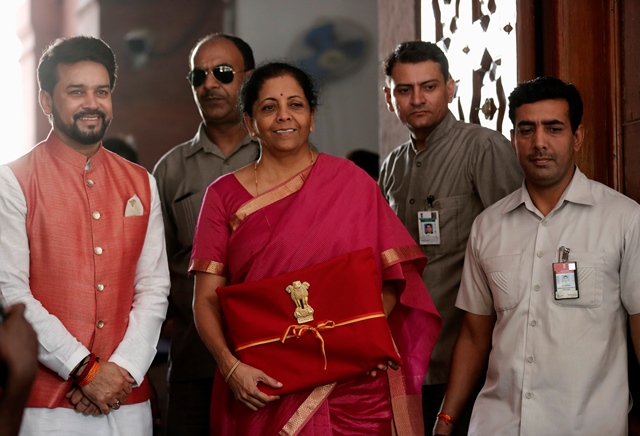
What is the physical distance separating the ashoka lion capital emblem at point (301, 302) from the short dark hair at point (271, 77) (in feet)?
2.20

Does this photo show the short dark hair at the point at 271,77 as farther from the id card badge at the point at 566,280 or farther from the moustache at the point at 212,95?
the id card badge at the point at 566,280

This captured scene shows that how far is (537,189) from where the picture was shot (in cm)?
281

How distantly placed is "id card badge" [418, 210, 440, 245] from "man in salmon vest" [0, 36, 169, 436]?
1.04 meters

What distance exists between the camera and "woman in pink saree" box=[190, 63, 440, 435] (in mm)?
2631

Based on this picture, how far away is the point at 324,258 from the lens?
8.83 feet

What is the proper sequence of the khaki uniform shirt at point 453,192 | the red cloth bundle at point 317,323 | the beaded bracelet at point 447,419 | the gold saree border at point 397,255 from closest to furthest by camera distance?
the red cloth bundle at point 317,323 < the gold saree border at point 397,255 < the beaded bracelet at point 447,419 < the khaki uniform shirt at point 453,192

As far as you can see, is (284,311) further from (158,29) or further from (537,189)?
(158,29)

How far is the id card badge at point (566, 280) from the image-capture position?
102 inches

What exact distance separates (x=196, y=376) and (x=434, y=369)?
0.98 meters

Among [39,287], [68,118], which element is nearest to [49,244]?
[39,287]

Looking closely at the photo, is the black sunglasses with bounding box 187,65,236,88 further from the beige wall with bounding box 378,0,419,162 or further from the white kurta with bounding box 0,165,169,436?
the beige wall with bounding box 378,0,419,162

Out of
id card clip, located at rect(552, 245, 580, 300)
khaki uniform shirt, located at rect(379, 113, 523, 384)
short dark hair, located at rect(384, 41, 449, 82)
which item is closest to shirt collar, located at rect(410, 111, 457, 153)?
khaki uniform shirt, located at rect(379, 113, 523, 384)

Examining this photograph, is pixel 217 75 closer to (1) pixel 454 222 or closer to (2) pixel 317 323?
(1) pixel 454 222

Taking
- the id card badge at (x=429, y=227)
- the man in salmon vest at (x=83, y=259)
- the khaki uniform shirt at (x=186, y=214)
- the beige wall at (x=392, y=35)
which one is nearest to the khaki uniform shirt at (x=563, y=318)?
the id card badge at (x=429, y=227)
